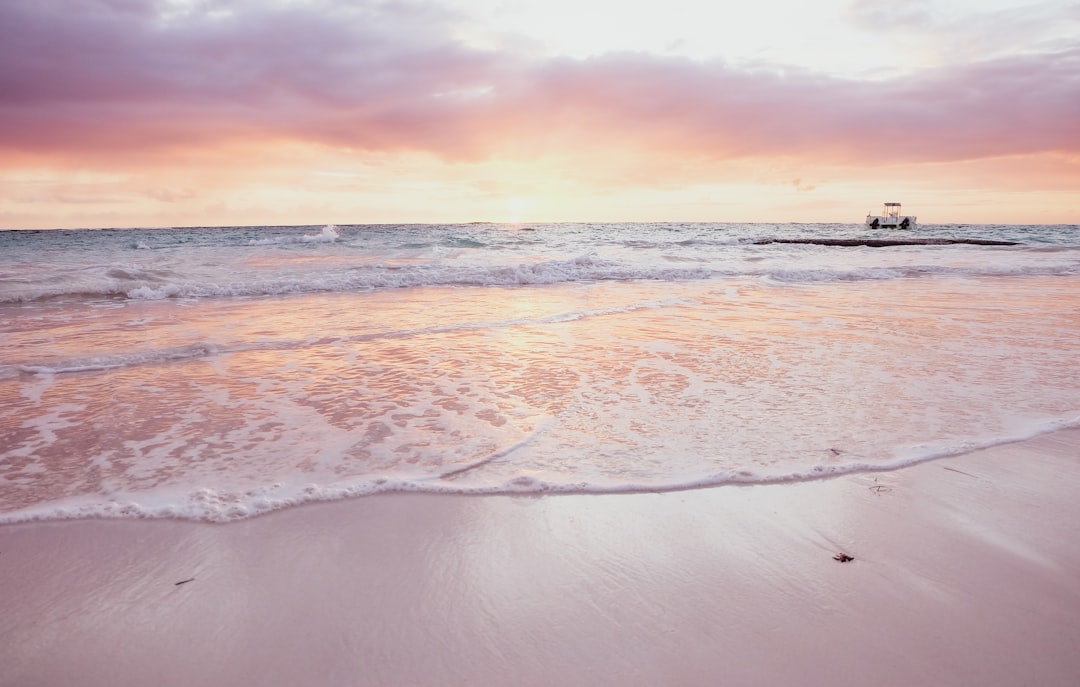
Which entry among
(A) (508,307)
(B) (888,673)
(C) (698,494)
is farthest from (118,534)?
(A) (508,307)

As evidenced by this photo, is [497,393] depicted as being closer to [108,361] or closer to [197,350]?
[197,350]

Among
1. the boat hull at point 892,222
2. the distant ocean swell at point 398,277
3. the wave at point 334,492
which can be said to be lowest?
the wave at point 334,492

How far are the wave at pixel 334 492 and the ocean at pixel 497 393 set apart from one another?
2 centimetres

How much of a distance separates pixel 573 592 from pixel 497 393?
10.2ft

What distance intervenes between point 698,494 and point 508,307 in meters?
8.70

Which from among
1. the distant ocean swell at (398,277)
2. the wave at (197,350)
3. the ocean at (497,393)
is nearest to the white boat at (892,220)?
the distant ocean swell at (398,277)

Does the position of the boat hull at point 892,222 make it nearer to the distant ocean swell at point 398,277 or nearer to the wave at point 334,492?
the distant ocean swell at point 398,277

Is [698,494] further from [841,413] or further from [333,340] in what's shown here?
[333,340]

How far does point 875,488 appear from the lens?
3455 mm

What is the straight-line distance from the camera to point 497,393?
18.0 feet

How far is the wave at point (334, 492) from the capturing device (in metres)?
3.21

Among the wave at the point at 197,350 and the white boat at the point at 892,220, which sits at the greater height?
Result: the white boat at the point at 892,220

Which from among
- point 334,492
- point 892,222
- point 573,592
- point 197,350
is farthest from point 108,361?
point 892,222

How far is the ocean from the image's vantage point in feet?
12.0
